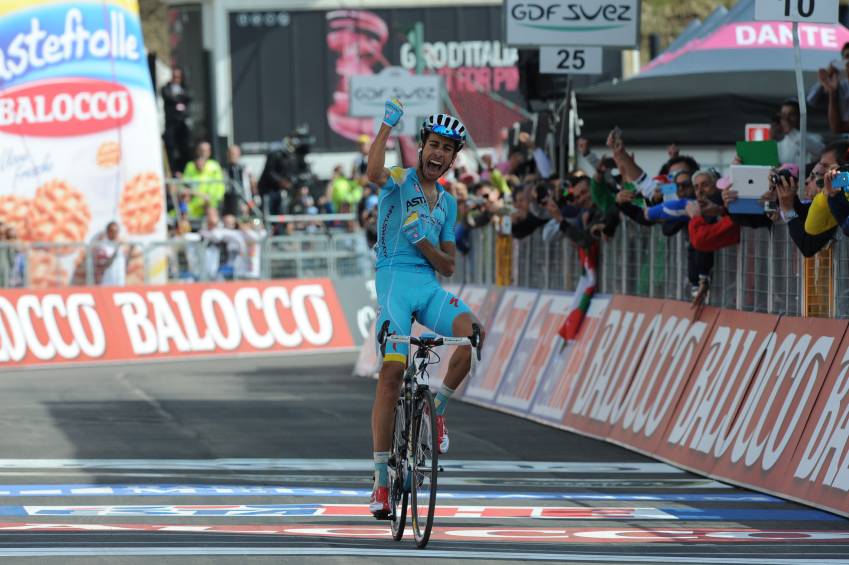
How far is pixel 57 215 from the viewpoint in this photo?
26.4m

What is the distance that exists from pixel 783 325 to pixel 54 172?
16.0 m

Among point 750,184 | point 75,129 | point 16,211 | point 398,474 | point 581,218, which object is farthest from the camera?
point 75,129

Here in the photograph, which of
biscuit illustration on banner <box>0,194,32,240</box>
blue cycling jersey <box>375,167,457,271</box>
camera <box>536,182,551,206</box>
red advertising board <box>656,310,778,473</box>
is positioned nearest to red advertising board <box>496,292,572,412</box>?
camera <box>536,182,551,206</box>

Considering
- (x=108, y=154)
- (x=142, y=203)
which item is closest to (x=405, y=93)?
(x=142, y=203)

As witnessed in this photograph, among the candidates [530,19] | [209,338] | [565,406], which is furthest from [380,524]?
[209,338]

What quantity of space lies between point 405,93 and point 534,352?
815 centimetres

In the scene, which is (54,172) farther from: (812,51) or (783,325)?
(783,325)

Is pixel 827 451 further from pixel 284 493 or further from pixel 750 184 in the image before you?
pixel 284 493

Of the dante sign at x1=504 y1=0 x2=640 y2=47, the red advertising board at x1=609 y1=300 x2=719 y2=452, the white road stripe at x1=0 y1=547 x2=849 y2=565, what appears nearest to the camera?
the white road stripe at x1=0 y1=547 x2=849 y2=565

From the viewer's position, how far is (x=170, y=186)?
3130 centimetres

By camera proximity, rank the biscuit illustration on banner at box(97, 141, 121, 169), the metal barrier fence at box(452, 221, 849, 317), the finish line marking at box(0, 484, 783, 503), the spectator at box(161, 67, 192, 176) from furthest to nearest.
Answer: the spectator at box(161, 67, 192, 176) < the biscuit illustration on banner at box(97, 141, 121, 169) < the metal barrier fence at box(452, 221, 849, 317) < the finish line marking at box(0, 484, 783, 503)

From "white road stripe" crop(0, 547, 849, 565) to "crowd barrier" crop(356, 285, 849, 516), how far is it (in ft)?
Result: 6.25

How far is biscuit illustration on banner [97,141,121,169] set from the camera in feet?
88.4

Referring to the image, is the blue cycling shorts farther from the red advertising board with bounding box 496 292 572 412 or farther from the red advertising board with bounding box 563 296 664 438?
the red advertising board with bounding box 496 292 572 412
